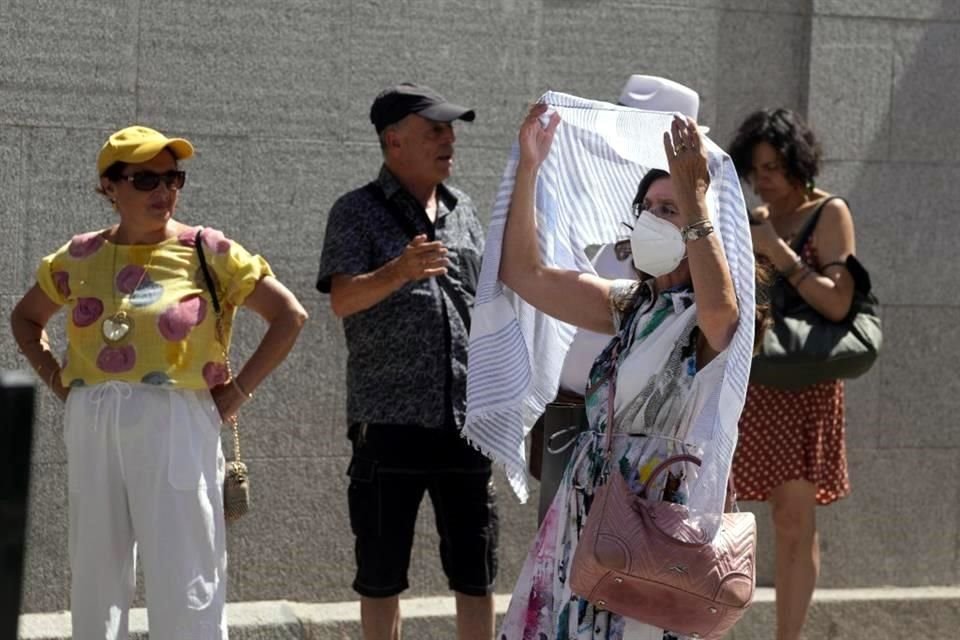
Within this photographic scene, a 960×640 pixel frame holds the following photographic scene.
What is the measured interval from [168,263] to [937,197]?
335cm

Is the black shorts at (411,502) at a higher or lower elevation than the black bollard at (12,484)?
lower

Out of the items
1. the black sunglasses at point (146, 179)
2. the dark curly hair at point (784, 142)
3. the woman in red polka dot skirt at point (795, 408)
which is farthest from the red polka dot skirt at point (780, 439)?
the black sunglasses at point (146, 179)

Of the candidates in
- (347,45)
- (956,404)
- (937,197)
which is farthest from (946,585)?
(347,45)

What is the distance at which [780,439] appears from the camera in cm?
595

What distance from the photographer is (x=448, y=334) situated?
5270 mm

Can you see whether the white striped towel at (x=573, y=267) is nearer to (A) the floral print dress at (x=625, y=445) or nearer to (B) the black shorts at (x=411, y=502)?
(A) the floral print dress at (x=625, y=445)

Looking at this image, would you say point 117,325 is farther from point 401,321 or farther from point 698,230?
point 698,230

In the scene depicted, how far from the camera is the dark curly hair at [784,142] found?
19.6 ft

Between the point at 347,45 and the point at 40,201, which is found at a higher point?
the point at 347,45

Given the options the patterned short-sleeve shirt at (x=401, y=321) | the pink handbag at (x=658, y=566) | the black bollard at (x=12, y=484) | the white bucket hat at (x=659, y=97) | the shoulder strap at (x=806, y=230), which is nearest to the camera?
the black bollard at (x=12, y=484)

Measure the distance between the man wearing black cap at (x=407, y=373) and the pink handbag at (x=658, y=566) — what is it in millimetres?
1538

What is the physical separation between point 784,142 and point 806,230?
32cm

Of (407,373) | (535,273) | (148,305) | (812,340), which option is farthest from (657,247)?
(812,340)

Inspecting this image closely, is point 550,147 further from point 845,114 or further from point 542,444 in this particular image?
point 845,114
